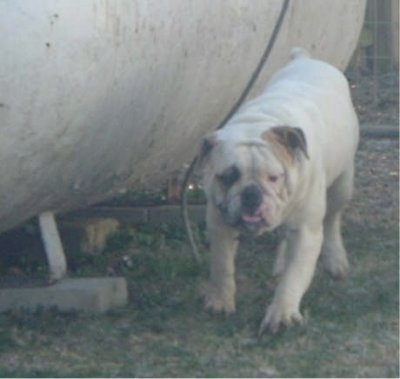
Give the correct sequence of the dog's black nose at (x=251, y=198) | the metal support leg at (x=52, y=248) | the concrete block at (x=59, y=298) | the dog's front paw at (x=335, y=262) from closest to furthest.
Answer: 1. the dog's black nose at (x=251, y=198)
2. the concrete block at (x=59, y=298)
3. the metal support leg at (x=52, y=248)
4. the dog's front paw at (x=335, y=262)

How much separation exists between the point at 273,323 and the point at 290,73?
4.68ft

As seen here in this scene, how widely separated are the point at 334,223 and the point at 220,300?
0.95m

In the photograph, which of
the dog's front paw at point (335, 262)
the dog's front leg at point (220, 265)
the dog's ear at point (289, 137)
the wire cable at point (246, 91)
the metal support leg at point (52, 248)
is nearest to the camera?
the dog's ear at point (289, 137)

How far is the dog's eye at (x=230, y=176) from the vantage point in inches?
226

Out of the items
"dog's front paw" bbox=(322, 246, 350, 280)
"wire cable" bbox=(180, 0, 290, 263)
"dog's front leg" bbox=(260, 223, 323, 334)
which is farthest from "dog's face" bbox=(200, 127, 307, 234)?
"wire cable" bbox=(180, 0, 290, 263)

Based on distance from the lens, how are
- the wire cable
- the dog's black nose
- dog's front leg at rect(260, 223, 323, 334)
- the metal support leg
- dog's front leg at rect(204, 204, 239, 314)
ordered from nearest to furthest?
1. the dog's black nose
2. dog's front leg at rect(260, 223, 323, 334)
3. dog's front leg at rect(204, 204, 239, 314)
4. the metal support leg
5. the wire cable

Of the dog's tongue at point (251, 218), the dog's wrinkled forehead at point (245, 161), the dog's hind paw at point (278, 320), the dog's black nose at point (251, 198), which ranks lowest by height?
the dog's hind paw at point (278, 320)

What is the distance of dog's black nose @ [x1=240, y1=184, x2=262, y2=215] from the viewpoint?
5.68 meters

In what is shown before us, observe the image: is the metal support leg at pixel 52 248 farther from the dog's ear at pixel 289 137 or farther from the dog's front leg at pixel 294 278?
the dog's ear at pixel 289 137

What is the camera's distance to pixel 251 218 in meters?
5.71

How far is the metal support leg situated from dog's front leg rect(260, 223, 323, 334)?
1005 millimetres

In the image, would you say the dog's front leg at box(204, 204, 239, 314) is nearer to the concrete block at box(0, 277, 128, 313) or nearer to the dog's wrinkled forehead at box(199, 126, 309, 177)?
the dog's wrinkled forehead at box(199, 126, 309, 177)

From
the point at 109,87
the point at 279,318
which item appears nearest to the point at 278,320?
the point at 279,318

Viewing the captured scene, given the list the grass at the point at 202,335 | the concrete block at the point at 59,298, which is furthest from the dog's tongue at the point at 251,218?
the concrete block at the point at 59,298
